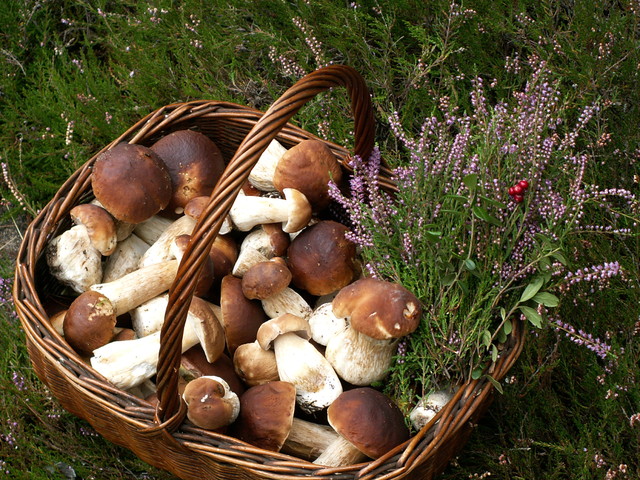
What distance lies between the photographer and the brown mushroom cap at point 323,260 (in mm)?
2332

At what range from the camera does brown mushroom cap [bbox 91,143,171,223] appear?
2352 mm

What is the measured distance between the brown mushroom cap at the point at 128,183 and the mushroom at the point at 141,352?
0.45 metres

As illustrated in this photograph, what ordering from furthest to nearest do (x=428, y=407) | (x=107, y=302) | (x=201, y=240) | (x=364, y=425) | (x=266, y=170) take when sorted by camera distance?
(x=266, y=170), (x=107, y=302), (x=428, y=407), (x=364, y=425), (x=201, y=240)

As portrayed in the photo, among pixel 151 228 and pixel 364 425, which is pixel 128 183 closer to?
pixel 151 228

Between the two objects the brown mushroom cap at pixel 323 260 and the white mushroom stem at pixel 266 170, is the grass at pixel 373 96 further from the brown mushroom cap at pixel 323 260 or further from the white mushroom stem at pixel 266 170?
the brown mushroom cap at pixel 323 260

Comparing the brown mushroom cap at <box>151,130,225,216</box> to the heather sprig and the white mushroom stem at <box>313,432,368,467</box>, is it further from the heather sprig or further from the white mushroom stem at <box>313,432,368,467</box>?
the white mushroom stem at <box>313,432,368,467</box>

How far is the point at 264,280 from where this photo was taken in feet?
7.20

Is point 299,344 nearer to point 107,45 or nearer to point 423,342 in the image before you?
point 423,342

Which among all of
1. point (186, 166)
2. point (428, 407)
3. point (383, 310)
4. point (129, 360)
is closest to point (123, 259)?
point (186, 166)

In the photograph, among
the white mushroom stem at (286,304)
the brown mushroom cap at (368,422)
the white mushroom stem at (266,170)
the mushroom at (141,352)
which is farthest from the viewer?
the white mushroom stem at (266,170)

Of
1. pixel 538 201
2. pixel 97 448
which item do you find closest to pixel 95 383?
pixel 97 448

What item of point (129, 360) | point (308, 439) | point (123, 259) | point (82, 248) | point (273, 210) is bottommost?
point (308, 439)

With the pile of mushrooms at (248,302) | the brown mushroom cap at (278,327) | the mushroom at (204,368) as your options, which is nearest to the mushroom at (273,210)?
the pile of mushrooms at (248,302)

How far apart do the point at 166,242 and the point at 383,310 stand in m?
0.97
